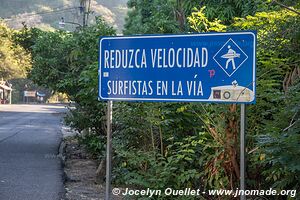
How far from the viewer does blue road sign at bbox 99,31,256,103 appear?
3475 millimetres

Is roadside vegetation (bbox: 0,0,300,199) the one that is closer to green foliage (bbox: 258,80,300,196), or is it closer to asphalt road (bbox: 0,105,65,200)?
green foliage (bbox: 258,80,300,196)

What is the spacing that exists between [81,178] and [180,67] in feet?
19.8

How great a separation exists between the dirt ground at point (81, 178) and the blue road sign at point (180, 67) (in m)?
3.37

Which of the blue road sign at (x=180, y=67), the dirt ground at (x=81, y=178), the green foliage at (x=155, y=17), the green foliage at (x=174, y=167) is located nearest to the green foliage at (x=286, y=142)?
the blue road sign at (x=180, y=67)

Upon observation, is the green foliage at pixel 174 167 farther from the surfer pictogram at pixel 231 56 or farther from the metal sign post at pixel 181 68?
the surfer pictogram at pixel 231 56

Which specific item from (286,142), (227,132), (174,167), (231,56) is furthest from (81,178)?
(286,142)

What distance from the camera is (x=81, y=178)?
930 centimetres

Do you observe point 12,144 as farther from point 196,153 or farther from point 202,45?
point 202,45

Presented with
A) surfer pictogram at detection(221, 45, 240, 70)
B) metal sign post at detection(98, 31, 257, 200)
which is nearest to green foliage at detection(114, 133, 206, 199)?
metal sign post at detection(98, 31, 257, 200)

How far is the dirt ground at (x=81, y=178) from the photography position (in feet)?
24.9

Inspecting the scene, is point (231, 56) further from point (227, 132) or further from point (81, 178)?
point (81, 178)

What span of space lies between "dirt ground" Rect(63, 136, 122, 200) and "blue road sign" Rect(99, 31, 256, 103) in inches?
133

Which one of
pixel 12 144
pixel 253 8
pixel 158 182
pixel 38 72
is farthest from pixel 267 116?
pixel 12 144

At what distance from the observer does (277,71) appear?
4.37 meters
